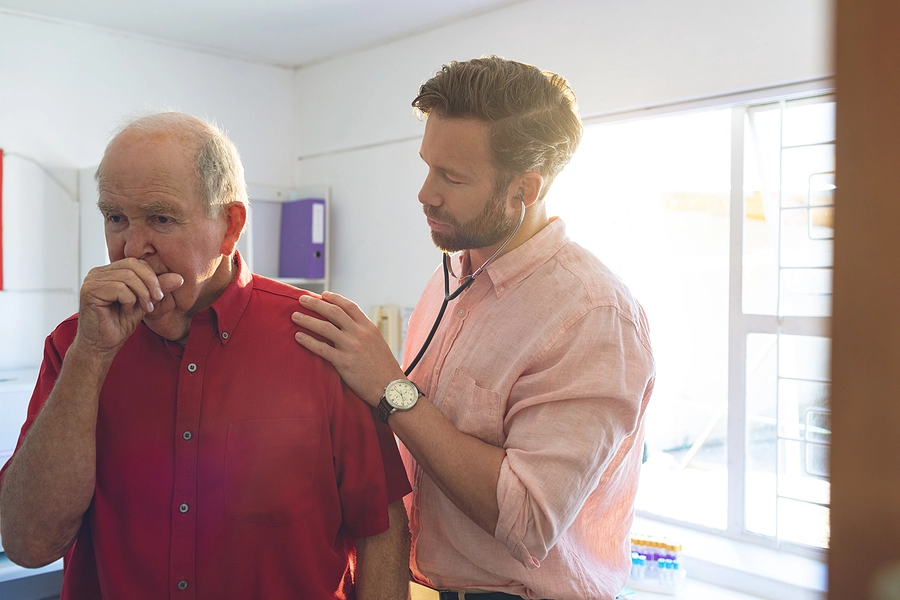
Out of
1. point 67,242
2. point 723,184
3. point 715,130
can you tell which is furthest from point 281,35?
point 723,184

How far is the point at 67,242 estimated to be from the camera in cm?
370

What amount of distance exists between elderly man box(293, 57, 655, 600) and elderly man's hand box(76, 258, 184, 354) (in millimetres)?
287

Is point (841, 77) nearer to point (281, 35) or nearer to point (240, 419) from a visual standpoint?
point (240, 419)

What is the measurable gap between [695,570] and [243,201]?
8.04 feet

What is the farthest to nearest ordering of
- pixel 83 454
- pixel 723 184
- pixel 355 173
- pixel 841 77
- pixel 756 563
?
pixel 723 184, pixel 355 173, pixel 756 563, pixel 83 454, pixel 841 77

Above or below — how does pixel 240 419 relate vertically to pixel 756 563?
above

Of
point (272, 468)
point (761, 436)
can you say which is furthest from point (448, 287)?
point (761, 436)

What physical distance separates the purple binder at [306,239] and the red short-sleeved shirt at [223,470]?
2959 millimetres

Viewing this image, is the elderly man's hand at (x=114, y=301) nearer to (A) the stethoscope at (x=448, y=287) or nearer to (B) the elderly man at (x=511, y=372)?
(B) the elderly man at (x=511, y=372)

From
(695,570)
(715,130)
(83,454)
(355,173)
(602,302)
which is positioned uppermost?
(715,130)

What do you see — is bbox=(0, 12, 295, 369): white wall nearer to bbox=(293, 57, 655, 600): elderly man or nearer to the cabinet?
the cabinet

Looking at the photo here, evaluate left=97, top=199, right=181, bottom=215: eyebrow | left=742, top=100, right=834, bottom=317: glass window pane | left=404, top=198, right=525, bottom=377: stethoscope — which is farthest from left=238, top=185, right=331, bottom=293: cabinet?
left=97, top=199, right=181, bottom=215: eyebrow

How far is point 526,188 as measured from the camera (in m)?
1.44

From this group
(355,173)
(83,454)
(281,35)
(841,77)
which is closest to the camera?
(841,77)
